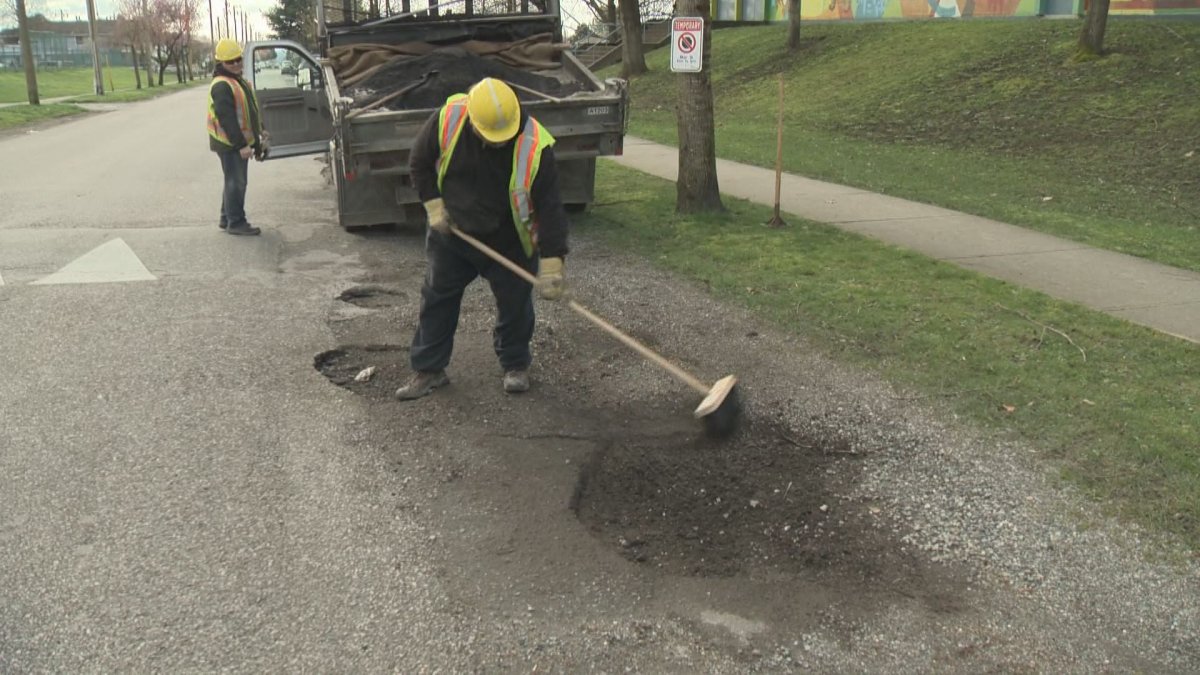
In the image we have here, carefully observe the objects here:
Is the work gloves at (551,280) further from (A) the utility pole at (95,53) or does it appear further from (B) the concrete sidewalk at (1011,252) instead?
(A) the utility pole at (95,53)

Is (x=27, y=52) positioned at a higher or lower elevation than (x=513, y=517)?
higher

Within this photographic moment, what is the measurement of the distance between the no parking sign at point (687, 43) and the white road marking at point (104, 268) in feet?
15.8

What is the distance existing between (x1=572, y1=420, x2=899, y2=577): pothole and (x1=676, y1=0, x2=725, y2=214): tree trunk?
5326 millimetres

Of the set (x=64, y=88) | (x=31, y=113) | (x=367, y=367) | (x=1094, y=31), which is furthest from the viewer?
(x=64, y=88)

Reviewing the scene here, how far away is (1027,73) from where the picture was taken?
18109 millimetres

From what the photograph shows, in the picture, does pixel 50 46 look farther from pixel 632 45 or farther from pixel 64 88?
pixel 632 45

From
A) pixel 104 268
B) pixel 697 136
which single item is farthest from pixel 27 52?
pixel 697 136

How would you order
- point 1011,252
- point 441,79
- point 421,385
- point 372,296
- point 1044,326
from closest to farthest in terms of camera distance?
point 421,385 → point 1044,326 → point 372,296 → point 1011,252 → point 441,79

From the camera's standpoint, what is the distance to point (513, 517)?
12.9ft

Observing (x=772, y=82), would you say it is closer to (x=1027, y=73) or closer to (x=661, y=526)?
(x=1027, y=73)

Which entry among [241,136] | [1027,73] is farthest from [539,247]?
[1027,73]

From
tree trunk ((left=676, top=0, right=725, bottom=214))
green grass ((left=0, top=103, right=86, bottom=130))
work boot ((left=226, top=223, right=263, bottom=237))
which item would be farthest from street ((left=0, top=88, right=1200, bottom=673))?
green grass ((left=0, top=103, right=86, bottom=130))

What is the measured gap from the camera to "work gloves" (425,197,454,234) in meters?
5.04

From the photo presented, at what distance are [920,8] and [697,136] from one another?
23671mm
